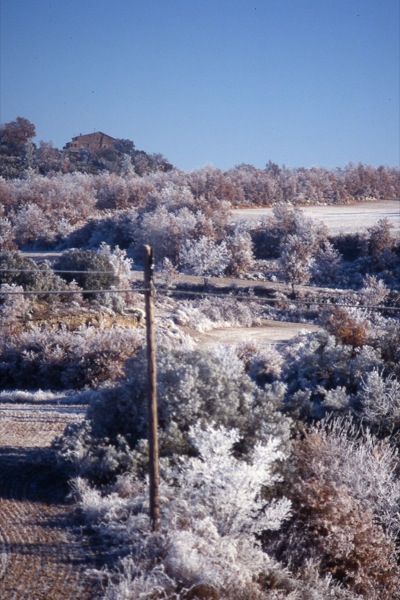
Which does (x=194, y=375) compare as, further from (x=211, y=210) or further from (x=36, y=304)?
(x=211, y=210)

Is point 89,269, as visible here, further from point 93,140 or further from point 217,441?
point 93,140

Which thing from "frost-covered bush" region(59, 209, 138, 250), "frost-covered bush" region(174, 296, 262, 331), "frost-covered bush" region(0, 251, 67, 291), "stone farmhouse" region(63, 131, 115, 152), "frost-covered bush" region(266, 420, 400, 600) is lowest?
"frost-covered bush" region(266, 420, 400, 600)

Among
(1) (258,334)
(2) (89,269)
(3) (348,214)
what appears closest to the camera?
(1) (258,334)

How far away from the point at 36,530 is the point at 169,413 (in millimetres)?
2304

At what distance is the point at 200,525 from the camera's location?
271 inches

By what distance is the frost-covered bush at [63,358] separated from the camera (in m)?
15.5

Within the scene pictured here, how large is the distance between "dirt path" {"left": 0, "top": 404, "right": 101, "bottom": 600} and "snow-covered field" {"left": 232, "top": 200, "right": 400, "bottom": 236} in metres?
27.1

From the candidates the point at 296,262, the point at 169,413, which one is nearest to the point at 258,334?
the point at 296,262

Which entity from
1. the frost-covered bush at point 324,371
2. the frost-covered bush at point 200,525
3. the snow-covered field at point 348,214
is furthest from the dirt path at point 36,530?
the snow-covered field at point 348,214

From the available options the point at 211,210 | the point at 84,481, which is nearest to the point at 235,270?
the point at 211,210

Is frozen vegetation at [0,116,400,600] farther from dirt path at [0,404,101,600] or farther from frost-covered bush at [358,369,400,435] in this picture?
dirt path at [0,404,101,600]

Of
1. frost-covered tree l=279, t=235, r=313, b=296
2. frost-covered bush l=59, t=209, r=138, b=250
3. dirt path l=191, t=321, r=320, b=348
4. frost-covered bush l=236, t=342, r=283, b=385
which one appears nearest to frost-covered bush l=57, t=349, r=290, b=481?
frost-covered bush l=236, t=342, r=283, b=385

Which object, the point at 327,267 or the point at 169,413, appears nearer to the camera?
the point at 169,413

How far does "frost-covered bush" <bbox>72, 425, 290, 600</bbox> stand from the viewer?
20.4ft
